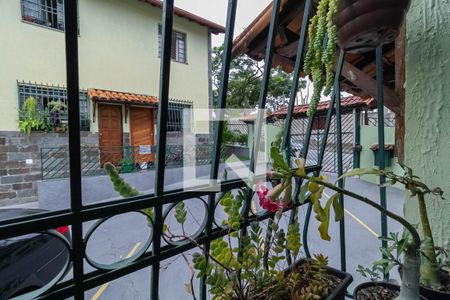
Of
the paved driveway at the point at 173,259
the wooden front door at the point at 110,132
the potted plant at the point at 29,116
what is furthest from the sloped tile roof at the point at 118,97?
the paved driveway at the point at 173,259

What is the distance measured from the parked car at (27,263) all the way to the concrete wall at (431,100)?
4.75 ft

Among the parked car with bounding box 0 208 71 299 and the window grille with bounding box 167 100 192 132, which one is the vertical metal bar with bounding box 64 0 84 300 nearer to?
the parked car with bounding box 0 208 71 299

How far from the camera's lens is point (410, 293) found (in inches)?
20.1

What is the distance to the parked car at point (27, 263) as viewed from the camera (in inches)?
49.2

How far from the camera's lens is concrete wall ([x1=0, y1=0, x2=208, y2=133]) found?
4.14m

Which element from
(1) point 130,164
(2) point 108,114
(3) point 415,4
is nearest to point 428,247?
(3) point 415,4

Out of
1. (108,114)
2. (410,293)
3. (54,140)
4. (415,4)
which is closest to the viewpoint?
(410,293)

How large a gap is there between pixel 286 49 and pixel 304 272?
1.40m

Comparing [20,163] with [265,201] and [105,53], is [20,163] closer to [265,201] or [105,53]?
[105,53]

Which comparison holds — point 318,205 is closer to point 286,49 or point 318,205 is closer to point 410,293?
point 410,293

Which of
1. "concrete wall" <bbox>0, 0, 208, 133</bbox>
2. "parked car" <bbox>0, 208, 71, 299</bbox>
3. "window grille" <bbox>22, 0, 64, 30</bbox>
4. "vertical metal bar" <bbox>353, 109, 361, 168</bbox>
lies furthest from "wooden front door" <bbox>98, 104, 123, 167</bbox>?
"vertical metal bar" <bbox>353, 109, 361, 168</bbox>

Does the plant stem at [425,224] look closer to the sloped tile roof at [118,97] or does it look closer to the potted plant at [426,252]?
the potted plant at [426,252]

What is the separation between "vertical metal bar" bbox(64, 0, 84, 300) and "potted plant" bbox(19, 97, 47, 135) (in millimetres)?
4745

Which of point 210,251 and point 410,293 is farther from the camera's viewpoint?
point 210,251
